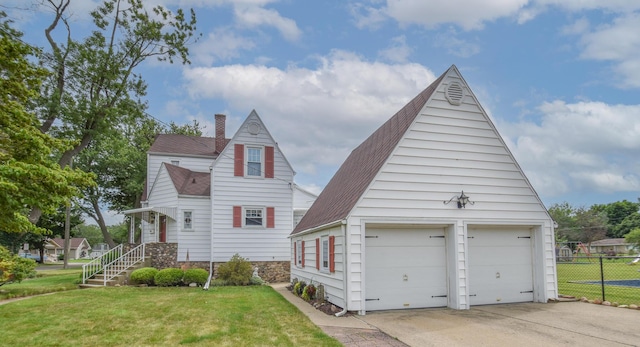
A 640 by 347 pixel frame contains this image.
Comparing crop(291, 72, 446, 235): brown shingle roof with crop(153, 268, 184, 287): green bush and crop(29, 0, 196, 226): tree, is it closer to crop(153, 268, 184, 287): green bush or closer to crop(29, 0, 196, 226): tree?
crop(153, 268, 184, 287): green bush

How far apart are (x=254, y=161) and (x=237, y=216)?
2.84 meters

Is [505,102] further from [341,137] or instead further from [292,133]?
[292,133]

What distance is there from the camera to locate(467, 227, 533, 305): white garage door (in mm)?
11266

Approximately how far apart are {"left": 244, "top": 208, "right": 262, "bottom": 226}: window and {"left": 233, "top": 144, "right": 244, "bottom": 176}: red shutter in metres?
1.88

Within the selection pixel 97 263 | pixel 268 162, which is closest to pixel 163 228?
pixel 97 263

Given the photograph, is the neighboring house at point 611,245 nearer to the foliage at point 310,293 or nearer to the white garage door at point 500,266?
the white garage door at point 500,266

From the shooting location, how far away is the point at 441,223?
1083cm

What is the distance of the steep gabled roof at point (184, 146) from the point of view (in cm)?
2455

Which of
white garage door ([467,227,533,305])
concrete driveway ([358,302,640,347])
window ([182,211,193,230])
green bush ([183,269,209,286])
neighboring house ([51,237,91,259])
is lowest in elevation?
neighboring house ([51,237,91,259])

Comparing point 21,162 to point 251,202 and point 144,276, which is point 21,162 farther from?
point 251,202

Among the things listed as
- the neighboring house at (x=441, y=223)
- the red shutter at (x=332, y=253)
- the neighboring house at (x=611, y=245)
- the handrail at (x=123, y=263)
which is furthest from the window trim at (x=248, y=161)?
the neighboring house at (x=611, y=245)

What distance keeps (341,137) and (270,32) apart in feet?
26.2

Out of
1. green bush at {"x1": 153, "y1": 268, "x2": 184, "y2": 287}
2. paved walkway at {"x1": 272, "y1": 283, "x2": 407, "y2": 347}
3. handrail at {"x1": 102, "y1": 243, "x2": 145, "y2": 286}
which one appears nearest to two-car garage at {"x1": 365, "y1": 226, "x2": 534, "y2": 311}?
paved walkway at {"x1": 272, "y1": 283, "x2": 407, "y2": 347}

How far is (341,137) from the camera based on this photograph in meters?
21.9
